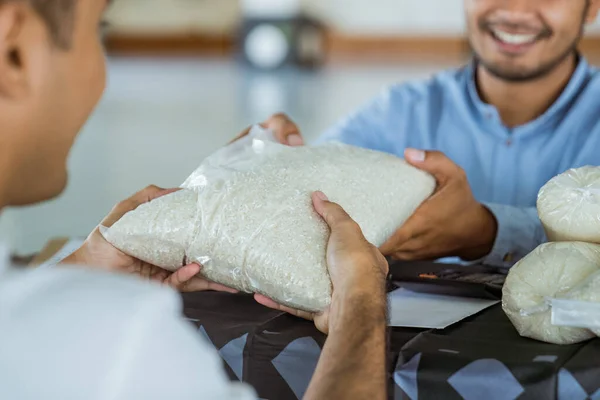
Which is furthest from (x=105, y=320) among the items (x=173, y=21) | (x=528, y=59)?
(x=173, y=21)

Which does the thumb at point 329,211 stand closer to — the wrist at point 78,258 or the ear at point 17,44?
the wrist at point 78,258

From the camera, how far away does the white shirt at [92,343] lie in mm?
458

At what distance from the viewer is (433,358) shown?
0.79 meters

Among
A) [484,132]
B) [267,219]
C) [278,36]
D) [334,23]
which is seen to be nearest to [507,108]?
[484,132]

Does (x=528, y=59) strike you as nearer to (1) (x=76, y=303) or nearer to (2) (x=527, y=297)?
(2) (x=527, y=297)

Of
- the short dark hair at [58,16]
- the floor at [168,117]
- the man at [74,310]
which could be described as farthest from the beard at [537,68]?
the short dark hair at [58,16]

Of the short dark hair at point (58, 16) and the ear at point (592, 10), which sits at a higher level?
the short dark hair at point (58, 16)

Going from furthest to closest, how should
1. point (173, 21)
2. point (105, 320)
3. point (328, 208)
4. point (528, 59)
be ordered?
point (173, 21) → point (528, 59) → point (328, 208) → point (105, 320)

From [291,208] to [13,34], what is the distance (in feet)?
1.52

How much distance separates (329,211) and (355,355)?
→ 0.92ft

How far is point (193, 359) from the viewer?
492 millimetres

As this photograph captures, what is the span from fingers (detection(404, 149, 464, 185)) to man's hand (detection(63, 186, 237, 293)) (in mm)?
300

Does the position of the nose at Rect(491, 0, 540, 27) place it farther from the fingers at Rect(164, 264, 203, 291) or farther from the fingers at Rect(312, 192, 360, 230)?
the fingers at Rect(164, 264, 203, 291)

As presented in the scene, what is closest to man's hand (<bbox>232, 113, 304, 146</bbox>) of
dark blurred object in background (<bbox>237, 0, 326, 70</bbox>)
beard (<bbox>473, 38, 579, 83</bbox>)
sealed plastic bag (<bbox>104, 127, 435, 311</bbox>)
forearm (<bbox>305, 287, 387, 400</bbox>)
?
sealed plastic bag (<bbox>104, 127, 435, 311</bbox>)
